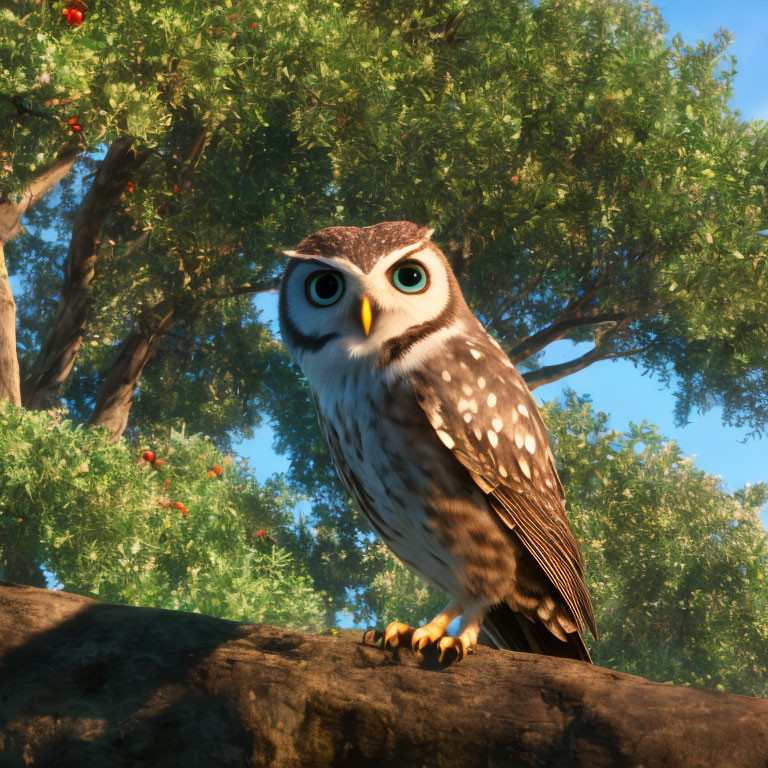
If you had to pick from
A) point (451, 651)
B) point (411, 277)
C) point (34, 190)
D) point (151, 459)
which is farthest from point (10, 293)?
point (451, 651)

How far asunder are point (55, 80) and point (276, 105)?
12.5 ft

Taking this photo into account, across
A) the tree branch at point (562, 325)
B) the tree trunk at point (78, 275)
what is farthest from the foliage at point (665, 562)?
the tree trunk at point (78, 275)

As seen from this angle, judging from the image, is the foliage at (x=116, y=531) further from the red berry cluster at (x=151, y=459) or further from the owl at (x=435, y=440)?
the owl at (x=435, y=440)

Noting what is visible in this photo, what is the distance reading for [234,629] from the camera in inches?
113

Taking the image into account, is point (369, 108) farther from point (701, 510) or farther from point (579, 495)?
point (701, 510)

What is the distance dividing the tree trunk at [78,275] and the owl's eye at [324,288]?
8155 mm

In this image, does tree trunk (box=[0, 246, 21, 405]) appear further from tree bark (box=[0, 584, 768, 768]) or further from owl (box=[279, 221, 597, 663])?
owl (box=[279, 221, 597, 663])

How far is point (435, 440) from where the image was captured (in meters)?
3.05

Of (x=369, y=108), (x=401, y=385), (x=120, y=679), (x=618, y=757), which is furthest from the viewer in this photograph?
(x=369, y=108)

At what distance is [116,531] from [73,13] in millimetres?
6077

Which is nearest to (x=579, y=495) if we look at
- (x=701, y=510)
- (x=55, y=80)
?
(x=701, y=510)

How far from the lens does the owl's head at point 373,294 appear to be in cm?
315

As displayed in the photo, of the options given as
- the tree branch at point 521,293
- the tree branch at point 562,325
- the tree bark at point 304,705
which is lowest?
the tree bark at point 304,705

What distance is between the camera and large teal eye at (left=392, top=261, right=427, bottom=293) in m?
3.24
